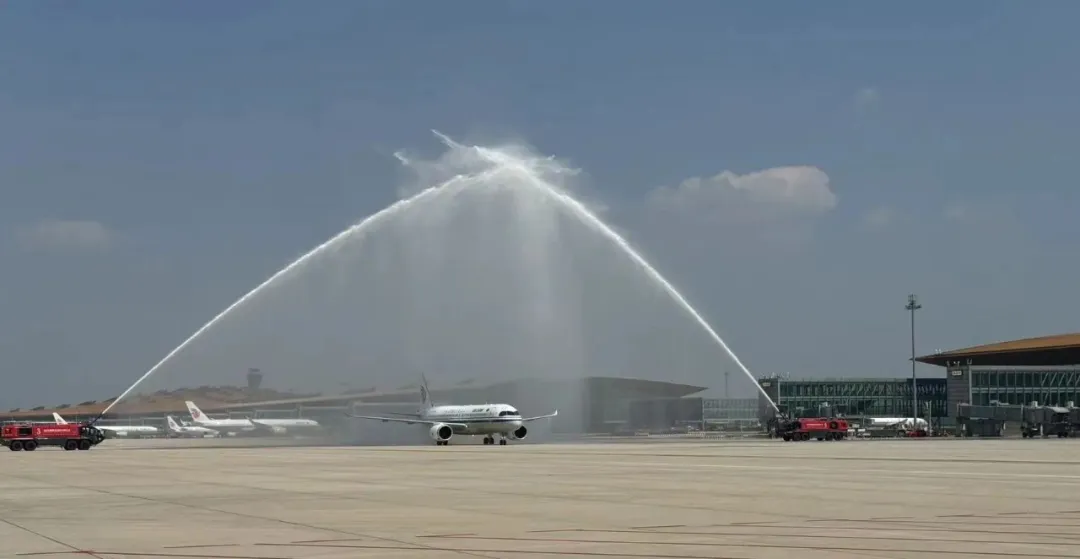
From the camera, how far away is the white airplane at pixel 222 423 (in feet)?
527

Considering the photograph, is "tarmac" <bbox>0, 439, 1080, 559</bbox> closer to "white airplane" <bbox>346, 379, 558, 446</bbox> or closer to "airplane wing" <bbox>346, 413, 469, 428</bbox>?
"white airplane" <bbox>346, 379, 558, 446</bbox>

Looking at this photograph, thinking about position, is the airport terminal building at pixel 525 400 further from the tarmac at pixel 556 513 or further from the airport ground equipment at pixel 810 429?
the tarmac at pixel 556 513

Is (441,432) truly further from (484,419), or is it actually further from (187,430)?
(187,430)

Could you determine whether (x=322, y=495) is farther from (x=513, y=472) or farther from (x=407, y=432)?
(x=407, y=432)

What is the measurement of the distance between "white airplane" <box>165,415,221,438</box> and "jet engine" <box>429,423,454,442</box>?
7410 cm

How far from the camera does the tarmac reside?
719 inches

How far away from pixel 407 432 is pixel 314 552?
93534 millimetres

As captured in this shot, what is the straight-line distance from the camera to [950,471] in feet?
135

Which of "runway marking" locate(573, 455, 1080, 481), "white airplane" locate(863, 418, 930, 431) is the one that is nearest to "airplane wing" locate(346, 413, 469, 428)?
"runway marking" locate(573, 455, 1080, 481)

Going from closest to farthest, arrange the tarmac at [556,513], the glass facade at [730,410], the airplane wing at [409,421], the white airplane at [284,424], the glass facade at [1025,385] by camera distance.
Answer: the tarmac at [556,513]
the airplane wing at [409,421]
the white airplane at [284,424]
the glass facade at [730,410]
the glass facade at [1025,385]

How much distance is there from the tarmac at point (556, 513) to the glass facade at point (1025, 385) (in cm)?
13822

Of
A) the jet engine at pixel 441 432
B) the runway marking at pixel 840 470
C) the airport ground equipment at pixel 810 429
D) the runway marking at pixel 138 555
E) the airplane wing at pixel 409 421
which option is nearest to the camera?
the runway marking at pixel 138 555

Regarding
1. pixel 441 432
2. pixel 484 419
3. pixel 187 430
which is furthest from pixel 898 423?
pixel 187 430

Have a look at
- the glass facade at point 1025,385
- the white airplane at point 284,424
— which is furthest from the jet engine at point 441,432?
the glass facade at point 1025,385
